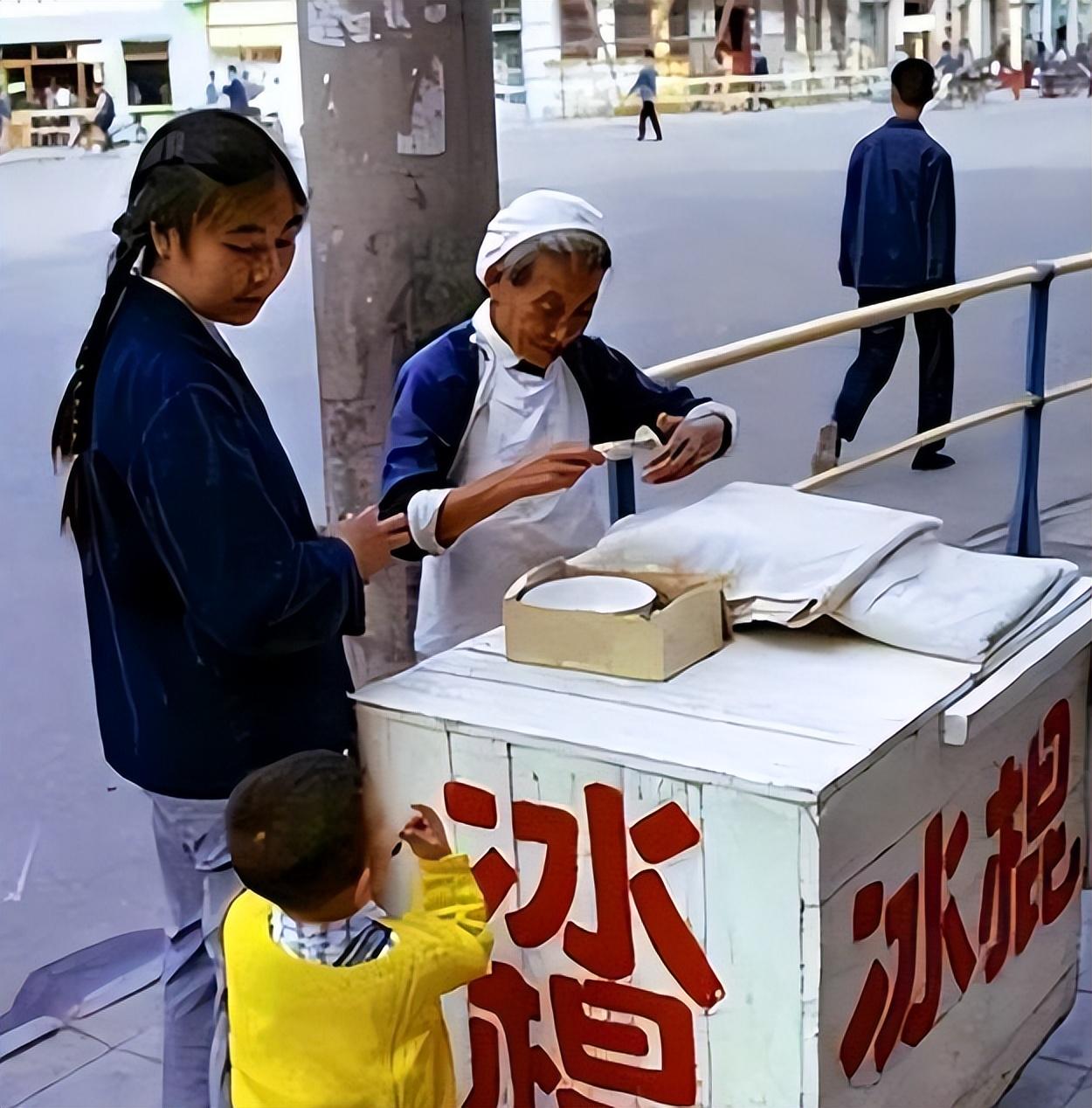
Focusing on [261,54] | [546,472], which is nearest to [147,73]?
[261,54]

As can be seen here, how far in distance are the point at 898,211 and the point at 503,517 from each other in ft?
3.54

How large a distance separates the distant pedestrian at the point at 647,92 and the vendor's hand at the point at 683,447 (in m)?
0.39

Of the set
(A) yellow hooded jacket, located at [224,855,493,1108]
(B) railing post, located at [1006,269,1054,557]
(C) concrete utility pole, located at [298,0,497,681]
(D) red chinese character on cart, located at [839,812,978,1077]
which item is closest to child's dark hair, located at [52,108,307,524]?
(C) concrete utility pole, located at [298,0,497,681]

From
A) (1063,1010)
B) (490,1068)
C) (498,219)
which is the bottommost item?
(1063,1010)

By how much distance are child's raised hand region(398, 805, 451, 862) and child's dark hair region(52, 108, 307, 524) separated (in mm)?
458

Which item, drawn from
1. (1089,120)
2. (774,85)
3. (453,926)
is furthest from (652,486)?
(1089,120)

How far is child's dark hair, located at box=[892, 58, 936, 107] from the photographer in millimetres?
2385

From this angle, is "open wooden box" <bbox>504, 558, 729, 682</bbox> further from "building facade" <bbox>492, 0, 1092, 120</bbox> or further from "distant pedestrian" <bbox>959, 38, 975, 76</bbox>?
"distant pedestrian" <bbox>959, 38, 975, 76</bbox>

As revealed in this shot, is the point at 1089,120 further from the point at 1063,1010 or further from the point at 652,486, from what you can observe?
the point at 1063,1010

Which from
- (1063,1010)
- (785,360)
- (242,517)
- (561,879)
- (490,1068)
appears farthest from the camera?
(785,360)

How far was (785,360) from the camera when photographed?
260cm

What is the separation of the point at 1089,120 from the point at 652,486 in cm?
132

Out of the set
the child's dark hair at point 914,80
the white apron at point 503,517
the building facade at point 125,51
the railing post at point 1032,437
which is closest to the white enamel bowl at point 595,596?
the white apron at point 503,517

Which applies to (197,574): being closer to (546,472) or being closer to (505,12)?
(546,472)
